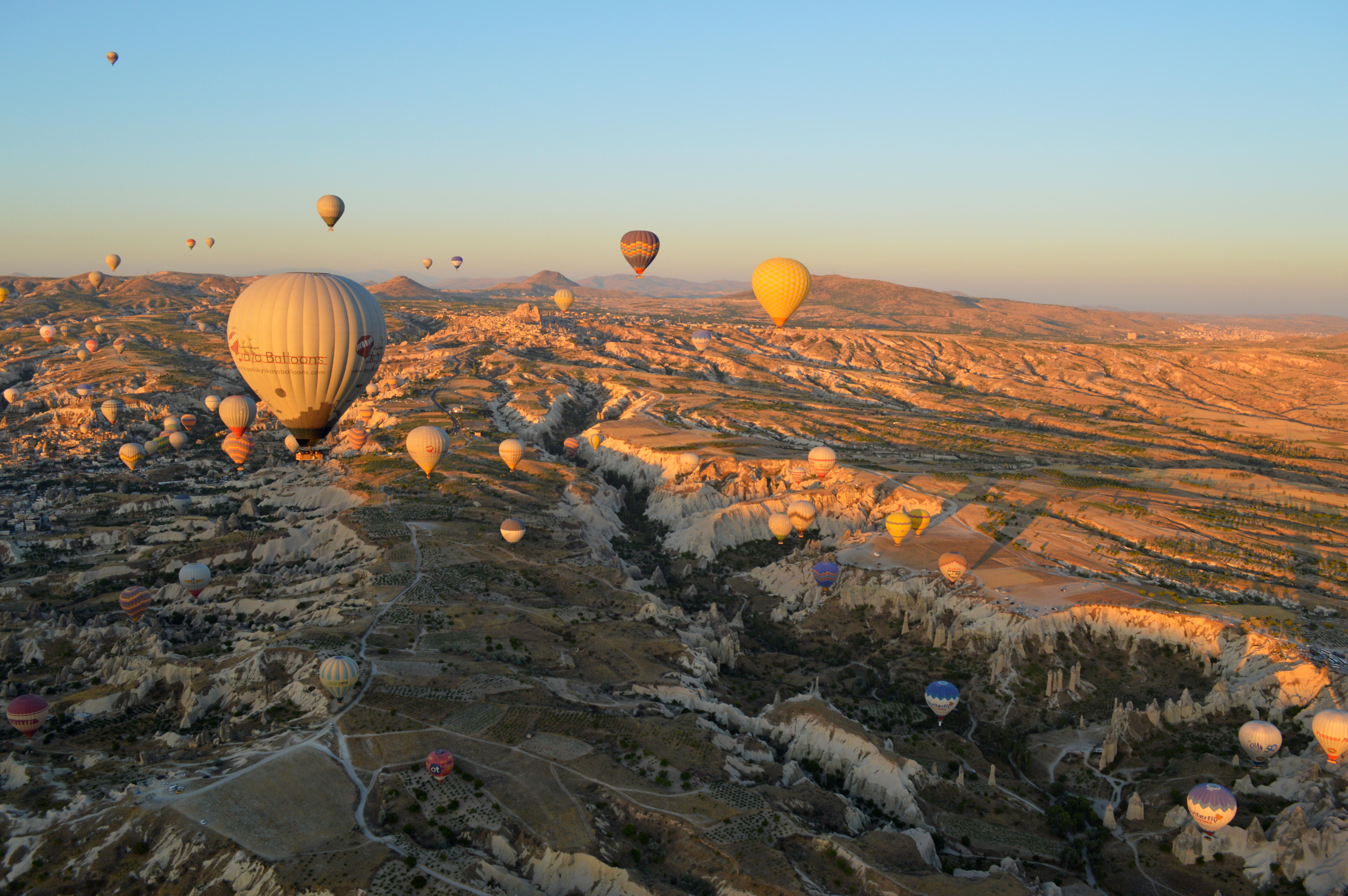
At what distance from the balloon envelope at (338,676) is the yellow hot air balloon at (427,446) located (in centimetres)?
3459

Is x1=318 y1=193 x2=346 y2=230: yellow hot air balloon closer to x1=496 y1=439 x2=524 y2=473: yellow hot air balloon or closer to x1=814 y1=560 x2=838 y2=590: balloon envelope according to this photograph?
x1=496 y1=439 x2=524 y2=473: yellow hot air balloon

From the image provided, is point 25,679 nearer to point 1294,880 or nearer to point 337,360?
point 337,360

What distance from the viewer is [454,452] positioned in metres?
99.2

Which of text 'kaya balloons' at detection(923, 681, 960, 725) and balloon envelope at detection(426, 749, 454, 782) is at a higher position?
balloon envelope at detection(426, 749, 454, 782)

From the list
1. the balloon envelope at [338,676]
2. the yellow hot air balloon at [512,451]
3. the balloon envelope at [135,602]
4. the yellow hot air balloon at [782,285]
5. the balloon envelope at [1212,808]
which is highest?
the yellow hot air balloon at [782,285]

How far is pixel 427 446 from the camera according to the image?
75062mm

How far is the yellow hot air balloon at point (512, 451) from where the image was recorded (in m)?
89.3

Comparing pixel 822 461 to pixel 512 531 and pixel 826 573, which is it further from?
pixel 512 531

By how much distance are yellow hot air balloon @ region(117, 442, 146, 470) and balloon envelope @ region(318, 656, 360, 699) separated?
258 ft

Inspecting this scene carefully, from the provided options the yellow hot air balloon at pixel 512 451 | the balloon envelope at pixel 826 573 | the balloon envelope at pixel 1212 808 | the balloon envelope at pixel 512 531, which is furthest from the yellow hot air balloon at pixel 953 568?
the yellow hot air balloon at pixel 512 451

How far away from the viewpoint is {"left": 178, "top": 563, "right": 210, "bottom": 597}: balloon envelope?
61.1m

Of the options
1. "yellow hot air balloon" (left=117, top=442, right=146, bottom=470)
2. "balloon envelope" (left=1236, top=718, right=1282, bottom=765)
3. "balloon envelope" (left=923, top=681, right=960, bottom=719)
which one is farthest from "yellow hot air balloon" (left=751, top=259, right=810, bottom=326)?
"yellow hot air balloon" (left=117, top=442, right=146, bottom=470)

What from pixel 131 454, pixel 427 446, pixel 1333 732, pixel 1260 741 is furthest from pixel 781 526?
pixel 131 454

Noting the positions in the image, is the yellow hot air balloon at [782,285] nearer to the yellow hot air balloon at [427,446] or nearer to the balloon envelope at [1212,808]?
the yellow hot air balloon at [427,446]
